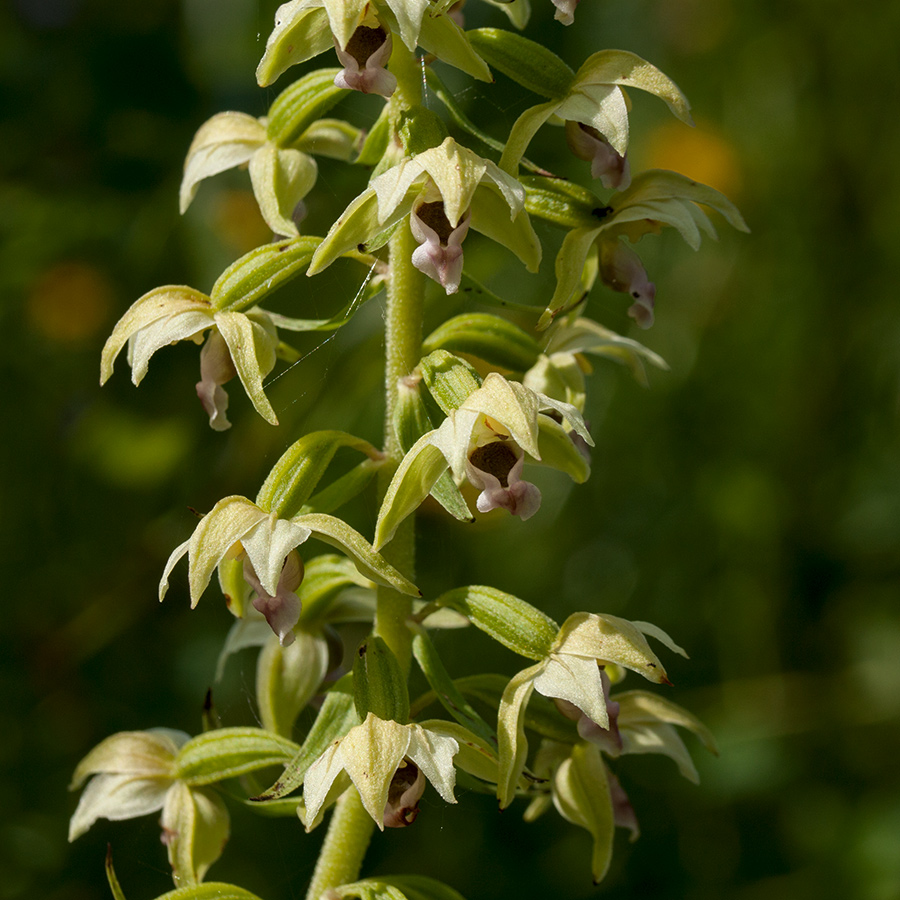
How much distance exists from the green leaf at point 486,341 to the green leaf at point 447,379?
15 centimetres

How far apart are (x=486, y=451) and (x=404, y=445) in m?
0.21

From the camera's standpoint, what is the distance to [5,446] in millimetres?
3676

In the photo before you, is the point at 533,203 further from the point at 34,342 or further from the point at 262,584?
the point at 34,342

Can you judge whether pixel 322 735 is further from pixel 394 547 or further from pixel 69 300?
pixel 69 300

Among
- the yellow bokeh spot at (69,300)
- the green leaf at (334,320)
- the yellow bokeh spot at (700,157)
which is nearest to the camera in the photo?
the green leaf at (334,320)

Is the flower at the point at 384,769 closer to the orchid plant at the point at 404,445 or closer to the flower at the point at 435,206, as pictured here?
the orchid plant at the point at 404,445

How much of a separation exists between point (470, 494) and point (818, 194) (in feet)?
6.76

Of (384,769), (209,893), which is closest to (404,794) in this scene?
(384,769)

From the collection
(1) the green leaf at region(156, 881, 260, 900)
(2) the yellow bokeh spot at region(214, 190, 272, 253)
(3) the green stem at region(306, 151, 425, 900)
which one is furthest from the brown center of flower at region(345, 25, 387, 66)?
(2) the yellow bokeh spot at region(214, 190, 272, 253)

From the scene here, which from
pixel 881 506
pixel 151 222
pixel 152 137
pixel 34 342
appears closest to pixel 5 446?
pixel 34 342

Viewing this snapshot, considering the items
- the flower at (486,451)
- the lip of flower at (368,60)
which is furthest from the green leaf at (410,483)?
the lip of flower at (368,60)

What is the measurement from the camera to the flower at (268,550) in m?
1.68

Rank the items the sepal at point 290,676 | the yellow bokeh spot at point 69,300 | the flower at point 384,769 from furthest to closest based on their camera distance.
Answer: the yellow bokeh spot at point 69,300 → the sepal at point 290,676 → the flower at point 384,769

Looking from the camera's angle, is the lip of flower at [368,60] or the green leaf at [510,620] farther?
the green leaf at [510,620]
